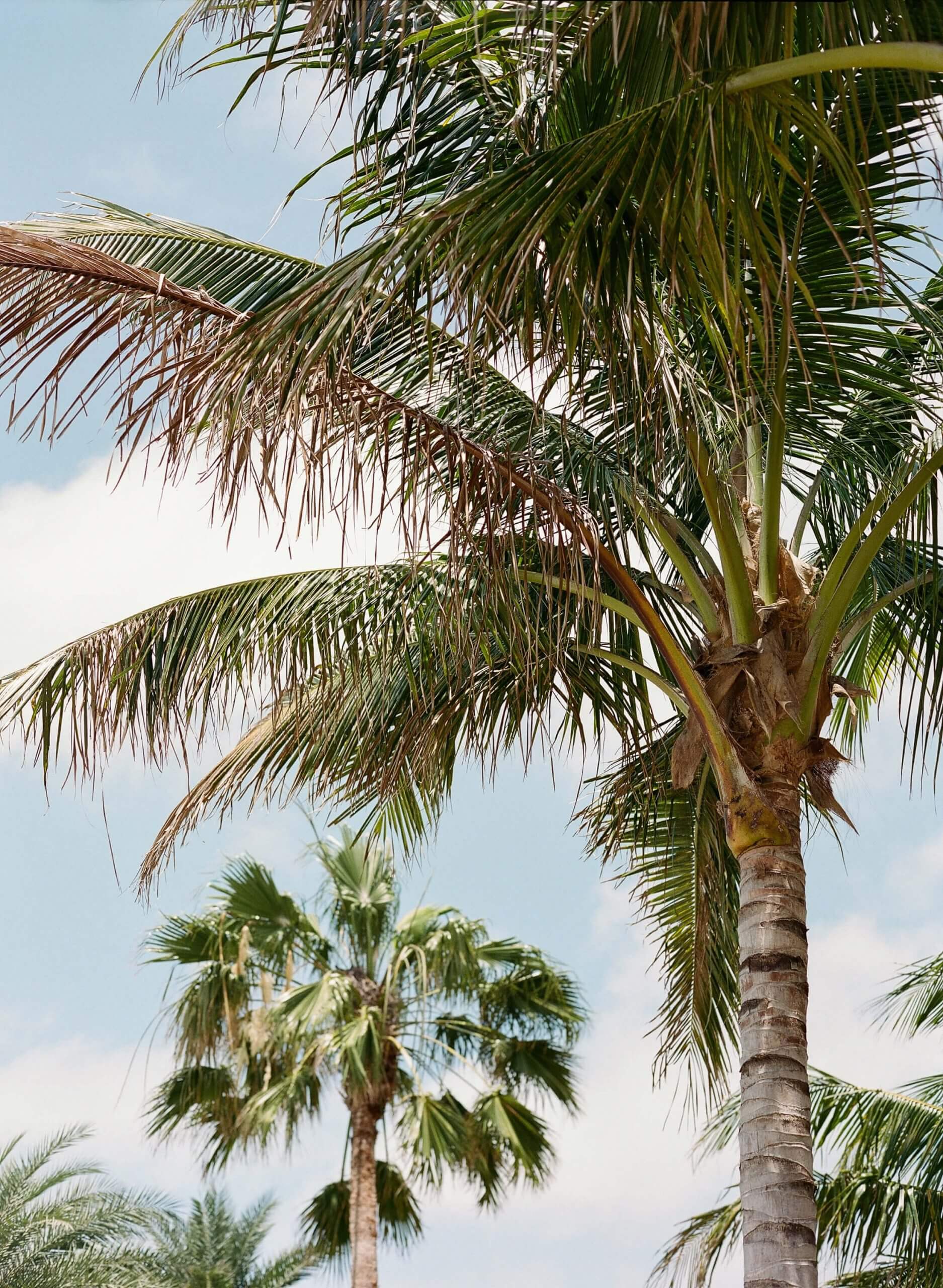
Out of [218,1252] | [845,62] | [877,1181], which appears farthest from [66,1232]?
[845,62]

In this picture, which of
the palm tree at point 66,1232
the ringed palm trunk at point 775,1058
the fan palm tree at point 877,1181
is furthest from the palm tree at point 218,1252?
the ringed palm trunk at point 775,1058

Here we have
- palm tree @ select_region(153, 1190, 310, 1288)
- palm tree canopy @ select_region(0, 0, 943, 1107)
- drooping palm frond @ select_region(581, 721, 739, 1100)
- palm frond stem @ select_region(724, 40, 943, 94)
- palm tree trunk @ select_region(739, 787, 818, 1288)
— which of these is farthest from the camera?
palm tree @ select_region(153, 1190, 310, 1288)

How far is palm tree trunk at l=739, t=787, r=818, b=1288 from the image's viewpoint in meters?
4.21

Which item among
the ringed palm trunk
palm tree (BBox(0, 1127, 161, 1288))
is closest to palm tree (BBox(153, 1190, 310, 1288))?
palm tree (BBox(0, 1127, 161, 1288))

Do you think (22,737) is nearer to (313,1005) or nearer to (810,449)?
(810,449)

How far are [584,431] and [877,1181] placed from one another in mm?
6902

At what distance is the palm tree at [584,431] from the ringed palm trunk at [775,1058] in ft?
0.04

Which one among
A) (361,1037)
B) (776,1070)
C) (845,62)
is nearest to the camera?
(845,62)

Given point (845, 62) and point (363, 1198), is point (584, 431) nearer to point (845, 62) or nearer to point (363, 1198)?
point (845, 62)

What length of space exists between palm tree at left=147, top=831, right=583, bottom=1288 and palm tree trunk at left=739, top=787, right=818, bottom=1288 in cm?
797

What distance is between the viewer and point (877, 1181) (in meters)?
9.84

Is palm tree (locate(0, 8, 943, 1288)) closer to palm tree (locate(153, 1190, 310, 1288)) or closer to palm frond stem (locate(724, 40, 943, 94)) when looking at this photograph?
palm frond stem (locate(724, 40, 943, 94))

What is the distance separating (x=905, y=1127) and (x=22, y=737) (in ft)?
24.4

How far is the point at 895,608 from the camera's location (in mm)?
6223
